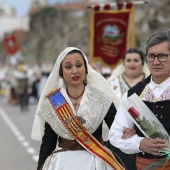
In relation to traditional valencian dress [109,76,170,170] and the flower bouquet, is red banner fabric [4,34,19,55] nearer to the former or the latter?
traditional valencian dress [109,76,170,170]

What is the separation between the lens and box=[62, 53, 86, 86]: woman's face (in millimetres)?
4570

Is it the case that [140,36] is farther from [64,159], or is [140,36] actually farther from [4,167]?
[64,159]

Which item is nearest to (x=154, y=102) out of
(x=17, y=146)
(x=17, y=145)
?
(x=17, y=146)

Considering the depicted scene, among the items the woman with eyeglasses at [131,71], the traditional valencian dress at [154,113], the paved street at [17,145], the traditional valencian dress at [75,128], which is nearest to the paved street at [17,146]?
the paved street at [17,145]

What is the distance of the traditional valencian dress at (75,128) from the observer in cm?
454

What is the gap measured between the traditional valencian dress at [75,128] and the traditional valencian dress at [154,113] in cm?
52

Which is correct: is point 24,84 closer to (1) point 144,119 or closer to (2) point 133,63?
(2) point 133,63

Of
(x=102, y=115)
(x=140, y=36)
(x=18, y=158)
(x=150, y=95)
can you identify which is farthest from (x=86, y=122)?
(x=140, y=36)

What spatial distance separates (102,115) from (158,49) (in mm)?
832

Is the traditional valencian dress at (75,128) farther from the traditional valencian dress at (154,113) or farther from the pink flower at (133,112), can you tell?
the pink flower at (133,112)

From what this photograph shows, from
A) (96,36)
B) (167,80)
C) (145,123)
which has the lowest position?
(145,123)

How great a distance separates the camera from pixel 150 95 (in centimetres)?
403

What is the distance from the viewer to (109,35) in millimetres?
11180

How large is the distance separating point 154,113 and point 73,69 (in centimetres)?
84
